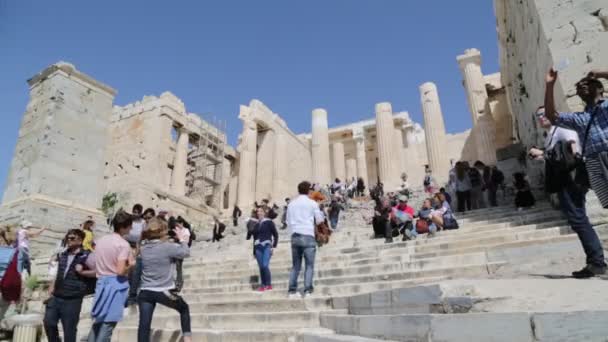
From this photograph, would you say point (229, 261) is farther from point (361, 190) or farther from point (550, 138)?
point (361, 190)

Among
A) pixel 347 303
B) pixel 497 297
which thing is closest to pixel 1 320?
pixel 347 303

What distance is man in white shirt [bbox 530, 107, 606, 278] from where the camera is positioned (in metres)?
3.04

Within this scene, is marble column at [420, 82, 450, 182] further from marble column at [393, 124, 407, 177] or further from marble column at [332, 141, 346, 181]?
marble column at [332, 141, 346, 181]

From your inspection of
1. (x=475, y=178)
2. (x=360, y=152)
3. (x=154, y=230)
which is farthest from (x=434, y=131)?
(x=154, y=230)

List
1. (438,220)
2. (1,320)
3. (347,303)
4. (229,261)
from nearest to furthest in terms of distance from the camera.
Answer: (347,303) < (1,320) < (438,220) < (229,261)

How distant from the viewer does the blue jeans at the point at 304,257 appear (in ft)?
15.5

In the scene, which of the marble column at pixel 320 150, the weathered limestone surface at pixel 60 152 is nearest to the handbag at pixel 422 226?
the weathered limestone surface at pixel 60 152

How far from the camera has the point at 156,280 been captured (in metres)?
3.46

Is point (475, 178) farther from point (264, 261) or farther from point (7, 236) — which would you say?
point (7, 236)

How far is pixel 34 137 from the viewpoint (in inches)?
415

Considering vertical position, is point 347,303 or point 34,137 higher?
point 34,137

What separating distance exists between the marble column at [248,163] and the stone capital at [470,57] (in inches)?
565

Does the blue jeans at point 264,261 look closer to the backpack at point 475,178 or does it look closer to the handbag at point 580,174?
the handbag at point 580,174

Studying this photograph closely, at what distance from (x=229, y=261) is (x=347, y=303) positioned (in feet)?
17.4
